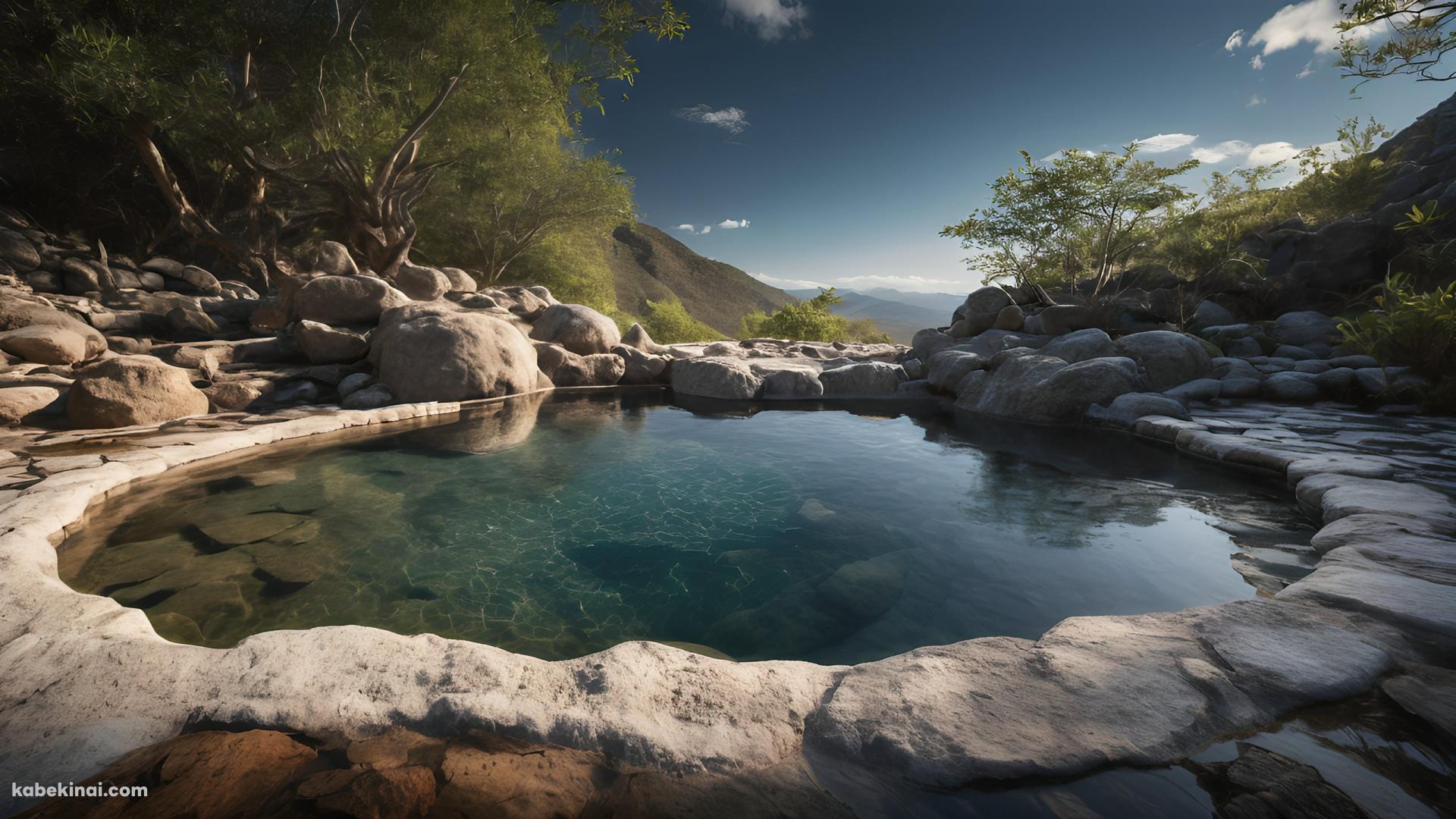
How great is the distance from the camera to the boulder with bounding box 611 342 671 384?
12.4 metres

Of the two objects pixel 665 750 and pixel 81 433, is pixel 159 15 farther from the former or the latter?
pixel 665 750

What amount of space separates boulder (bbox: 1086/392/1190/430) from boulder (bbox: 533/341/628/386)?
32.4 ft

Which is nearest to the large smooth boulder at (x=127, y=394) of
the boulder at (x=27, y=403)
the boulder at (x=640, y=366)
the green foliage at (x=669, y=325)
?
the boulder at (x=27, y=403)

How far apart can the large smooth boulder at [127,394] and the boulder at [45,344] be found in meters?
2.07

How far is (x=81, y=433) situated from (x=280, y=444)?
64.5 inches

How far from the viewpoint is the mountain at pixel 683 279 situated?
6681 cm

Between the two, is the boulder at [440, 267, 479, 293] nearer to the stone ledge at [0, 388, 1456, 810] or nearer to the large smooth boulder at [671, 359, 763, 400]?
the large smooth boulder at [671, 359, 763, 400]

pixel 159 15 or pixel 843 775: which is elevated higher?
pixel 159 15

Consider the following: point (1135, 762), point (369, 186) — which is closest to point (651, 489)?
point (1135, 762)

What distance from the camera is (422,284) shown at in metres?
12.8

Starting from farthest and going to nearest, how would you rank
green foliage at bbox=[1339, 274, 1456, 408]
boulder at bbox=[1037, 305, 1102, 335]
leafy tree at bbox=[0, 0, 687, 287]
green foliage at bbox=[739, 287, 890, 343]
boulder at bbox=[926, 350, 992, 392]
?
green foliage at bbox=[739, 287, 890, 343] < boulder at bbox=[1037, 305, 1102, 335] < boulder at bbox=[926, 350, 992, 392] < leafy tree at bbox=[0, 0, 687, 287] < green foliage at bbox=[1339, 274, 1456, 408]

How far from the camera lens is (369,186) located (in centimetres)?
1441

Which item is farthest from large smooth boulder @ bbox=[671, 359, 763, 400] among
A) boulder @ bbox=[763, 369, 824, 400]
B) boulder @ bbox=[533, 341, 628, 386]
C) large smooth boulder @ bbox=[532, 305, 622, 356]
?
large smooth boulder @ bbox=[532, 305, 622, 356]

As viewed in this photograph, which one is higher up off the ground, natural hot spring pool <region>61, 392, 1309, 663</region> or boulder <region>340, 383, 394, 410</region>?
boulder <region>340, 383, 394, 410</region>
